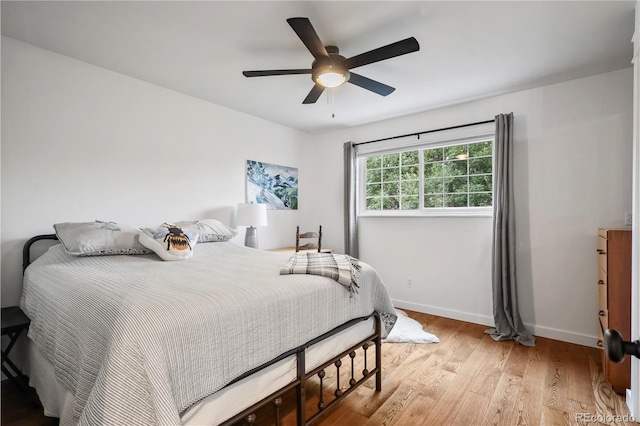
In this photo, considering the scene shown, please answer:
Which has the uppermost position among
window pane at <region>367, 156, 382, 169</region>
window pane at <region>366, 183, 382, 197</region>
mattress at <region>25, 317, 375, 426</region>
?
window pane at <region>367, 156, 382, 169</region>

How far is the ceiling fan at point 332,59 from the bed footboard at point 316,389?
167 centimetres

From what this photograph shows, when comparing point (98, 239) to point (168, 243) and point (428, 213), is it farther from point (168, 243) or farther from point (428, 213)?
point (428, 213)

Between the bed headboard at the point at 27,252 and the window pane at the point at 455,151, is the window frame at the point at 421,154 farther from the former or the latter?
the bed headboard at the point at 27,252

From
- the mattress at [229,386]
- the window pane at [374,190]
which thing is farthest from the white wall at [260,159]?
the mattress at [229,386]

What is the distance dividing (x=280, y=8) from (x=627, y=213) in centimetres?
319

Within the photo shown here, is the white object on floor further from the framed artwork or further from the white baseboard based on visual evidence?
the framed artwork

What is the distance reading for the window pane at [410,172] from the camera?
3952 millimetres

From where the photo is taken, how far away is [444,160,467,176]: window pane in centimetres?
362

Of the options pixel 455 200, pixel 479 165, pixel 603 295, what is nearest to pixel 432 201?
pixel 455 200

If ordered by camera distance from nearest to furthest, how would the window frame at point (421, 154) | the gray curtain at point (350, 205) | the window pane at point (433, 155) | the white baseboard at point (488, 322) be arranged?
the white baseboard at point (488, 322)
the window frame at point (421, 154)
the window pane at point (433, 155)
the gray curtain at point (350, 205)

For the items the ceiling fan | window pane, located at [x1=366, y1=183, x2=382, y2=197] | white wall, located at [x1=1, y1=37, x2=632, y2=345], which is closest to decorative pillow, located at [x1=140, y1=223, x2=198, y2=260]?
white wall, located at [x1=1, y1=37, x2=632, y2=345]

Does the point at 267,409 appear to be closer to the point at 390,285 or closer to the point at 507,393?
the point at 507,393

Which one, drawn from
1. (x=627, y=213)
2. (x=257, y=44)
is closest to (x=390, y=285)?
(x=627, y=213)

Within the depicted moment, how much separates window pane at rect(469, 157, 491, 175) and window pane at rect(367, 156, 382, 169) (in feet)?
3.80
